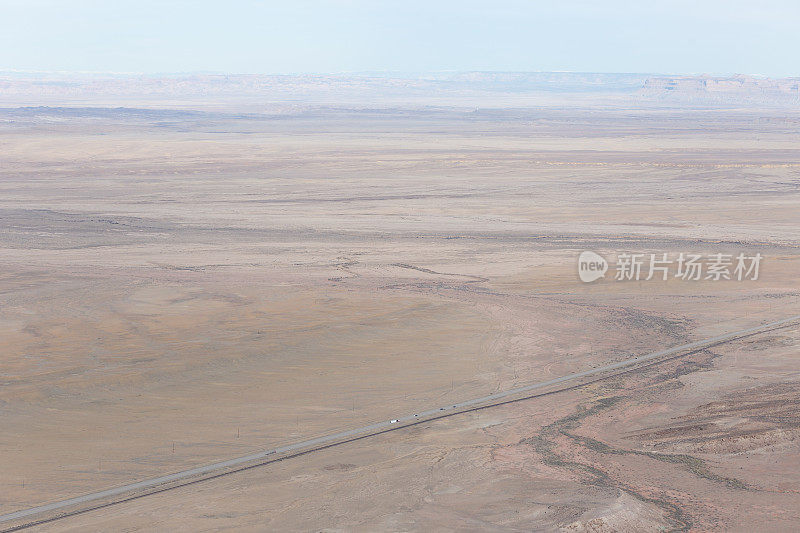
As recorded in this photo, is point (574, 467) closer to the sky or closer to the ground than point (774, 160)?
closer to the ground

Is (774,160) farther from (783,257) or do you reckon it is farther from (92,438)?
(92,438)

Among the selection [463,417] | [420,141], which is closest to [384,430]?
[463,417]

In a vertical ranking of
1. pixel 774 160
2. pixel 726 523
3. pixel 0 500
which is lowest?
pixel 0 500

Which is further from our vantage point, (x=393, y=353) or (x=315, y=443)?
(x=393, y=353)

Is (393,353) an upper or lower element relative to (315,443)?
upper
